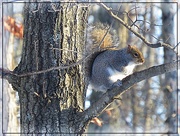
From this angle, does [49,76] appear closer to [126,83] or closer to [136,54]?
[126,83]

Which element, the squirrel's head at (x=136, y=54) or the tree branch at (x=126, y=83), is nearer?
the tree branch at (x=126, y=83)

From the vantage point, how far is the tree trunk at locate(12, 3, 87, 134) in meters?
2.54

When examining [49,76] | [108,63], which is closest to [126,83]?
[49,76]

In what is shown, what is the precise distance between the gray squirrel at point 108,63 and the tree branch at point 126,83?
603mm

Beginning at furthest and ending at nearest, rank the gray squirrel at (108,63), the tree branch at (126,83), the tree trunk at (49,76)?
Result: 1. the gray squirrel at (108,63)
2. the tree trunk at (49,76)
3. the tree branch at (126,83)

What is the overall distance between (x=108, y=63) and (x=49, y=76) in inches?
28.6

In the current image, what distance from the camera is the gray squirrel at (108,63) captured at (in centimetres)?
312

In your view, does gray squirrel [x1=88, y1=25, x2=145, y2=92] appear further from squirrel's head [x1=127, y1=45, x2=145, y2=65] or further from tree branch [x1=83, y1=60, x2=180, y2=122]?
tree branch [x1=83, y1=60, x2=180, y2=122]

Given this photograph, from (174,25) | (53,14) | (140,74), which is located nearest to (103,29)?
(53,14)

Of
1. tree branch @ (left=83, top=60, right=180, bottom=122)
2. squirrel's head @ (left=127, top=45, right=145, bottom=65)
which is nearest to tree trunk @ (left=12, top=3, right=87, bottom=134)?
tree branch @ (left=83, top=60, right=180, bottom=122)

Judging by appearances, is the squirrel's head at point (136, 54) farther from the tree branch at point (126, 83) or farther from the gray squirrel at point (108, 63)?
the tree branch at point (126, 83)

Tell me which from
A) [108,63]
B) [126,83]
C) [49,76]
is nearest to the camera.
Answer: [126,83]

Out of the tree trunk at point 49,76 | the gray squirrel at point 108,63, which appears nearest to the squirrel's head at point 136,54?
the gray squirrel at point 108,63

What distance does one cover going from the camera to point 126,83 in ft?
8.03
